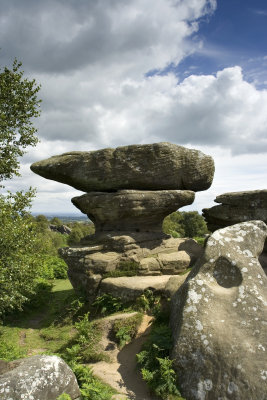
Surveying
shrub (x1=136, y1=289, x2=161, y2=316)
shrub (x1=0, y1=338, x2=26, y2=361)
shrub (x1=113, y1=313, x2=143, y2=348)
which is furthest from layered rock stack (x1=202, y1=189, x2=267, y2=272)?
shrub (x1=0, y1=338, x2=26, y2=361)

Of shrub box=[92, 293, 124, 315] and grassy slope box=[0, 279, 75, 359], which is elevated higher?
shrub box=[92, 293, 124, 315]

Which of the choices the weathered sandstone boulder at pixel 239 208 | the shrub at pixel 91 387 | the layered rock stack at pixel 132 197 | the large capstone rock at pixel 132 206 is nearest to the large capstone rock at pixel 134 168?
the layered rock stack at pixel 132 197

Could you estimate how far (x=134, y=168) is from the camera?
56.5 feet

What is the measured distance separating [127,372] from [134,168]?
428 inches

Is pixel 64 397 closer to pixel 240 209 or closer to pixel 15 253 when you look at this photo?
pixel 15 253

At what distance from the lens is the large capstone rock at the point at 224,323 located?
25.6 ft

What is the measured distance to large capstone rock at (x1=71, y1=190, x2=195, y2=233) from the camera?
17.0 meters

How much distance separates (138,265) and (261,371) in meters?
8.71

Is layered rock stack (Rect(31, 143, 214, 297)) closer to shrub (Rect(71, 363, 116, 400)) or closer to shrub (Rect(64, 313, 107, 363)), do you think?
shrub (Rect(64, 313, 107, 363))

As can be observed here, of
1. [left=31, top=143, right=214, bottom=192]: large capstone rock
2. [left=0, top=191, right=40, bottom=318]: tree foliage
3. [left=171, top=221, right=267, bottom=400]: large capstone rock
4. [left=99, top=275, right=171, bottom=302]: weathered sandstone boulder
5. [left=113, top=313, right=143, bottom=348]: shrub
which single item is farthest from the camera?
[left=31, top=143, right=214, bottom=192]: large capstone rock

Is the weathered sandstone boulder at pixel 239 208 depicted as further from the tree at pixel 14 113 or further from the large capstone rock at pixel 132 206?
the tree at pixel 14 113

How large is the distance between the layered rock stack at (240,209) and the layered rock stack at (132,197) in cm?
181

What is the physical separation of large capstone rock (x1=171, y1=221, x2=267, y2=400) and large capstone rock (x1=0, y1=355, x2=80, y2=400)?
10.9ft

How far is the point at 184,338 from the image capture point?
878 centimetres
